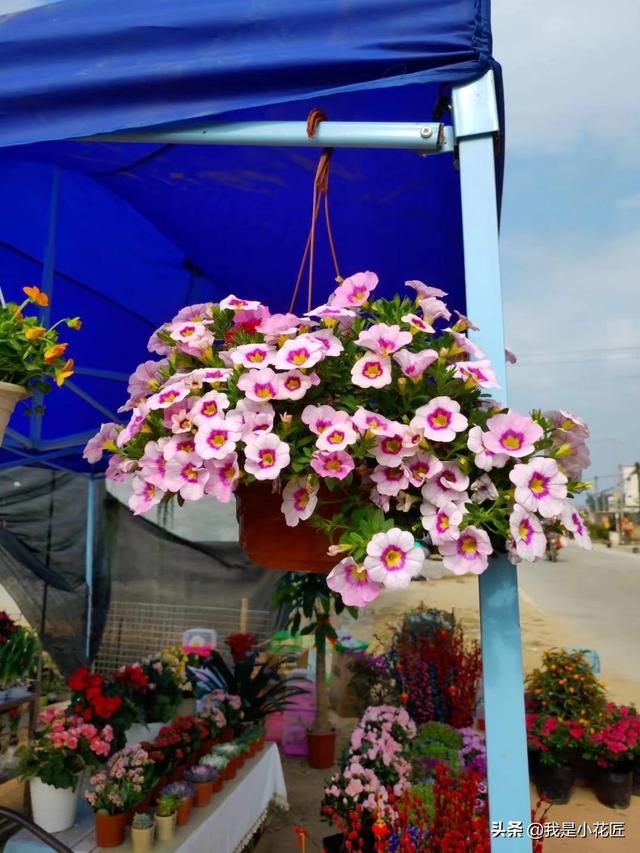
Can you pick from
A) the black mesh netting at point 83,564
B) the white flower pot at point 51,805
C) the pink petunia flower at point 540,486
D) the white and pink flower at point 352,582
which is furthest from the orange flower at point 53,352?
the black mesh netting at point 83,564

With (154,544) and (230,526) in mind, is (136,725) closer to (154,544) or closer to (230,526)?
(154,544)

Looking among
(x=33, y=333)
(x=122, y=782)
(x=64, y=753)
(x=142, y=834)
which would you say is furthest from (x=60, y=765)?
(x=33, y=333)

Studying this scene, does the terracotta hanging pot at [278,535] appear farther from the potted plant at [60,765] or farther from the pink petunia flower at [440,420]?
the potted plant at [60,765]

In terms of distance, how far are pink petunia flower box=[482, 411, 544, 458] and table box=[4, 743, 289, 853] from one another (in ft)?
6.89

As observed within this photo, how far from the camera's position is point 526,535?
86cm

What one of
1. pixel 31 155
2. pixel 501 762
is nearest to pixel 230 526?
pixel 31 155

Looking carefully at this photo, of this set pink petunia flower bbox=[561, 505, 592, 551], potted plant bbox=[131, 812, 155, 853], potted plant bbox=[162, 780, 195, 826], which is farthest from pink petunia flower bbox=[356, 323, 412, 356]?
potted plant bbox=[162, 780, 195, 826]

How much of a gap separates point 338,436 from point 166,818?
209 cm

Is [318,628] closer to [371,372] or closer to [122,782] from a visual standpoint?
[122,782]

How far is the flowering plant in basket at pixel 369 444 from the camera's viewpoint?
862 mm

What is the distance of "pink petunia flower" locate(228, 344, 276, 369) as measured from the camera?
94 centimetres

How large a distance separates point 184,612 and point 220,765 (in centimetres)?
310

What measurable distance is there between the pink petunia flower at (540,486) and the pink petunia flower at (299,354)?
0.32m

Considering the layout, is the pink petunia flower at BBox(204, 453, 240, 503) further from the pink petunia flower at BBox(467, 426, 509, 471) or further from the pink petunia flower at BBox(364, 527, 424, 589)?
the pink petunia flower at BBox(467, 426, 509, 471)
